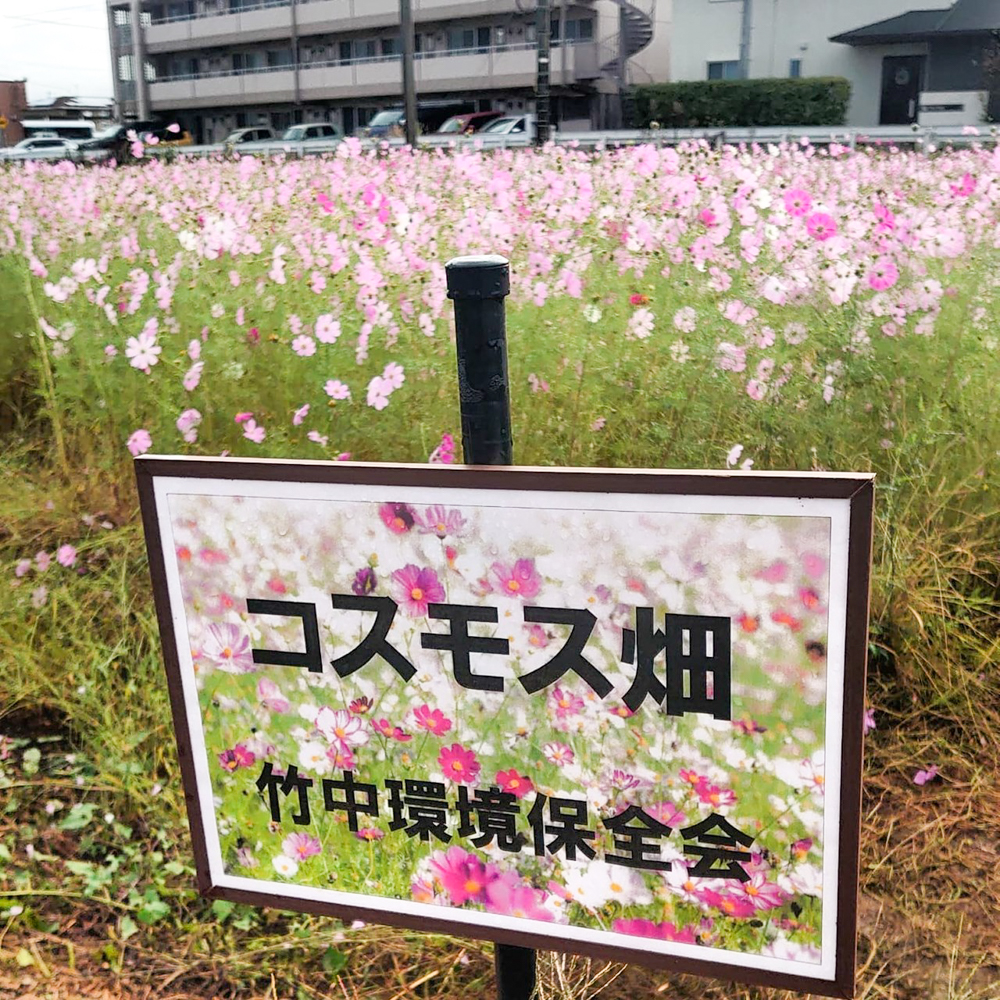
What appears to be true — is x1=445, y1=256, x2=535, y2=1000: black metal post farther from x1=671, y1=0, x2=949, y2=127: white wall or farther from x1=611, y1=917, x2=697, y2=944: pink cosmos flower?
x1=671, y1=0, x2=949, y2=127: white wall

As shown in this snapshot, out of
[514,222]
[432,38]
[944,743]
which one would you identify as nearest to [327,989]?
[944,743]

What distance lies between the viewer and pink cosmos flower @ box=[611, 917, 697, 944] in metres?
1.21

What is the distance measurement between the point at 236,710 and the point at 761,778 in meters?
0.63

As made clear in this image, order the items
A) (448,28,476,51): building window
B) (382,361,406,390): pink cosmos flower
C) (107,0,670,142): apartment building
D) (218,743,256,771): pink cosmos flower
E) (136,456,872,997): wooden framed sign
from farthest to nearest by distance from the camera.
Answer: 1. (448,28,476,51): building window
2. (107,0,670,142): apartment building
3. (382,361,406,390): pink cosmos flower
4. (218,743,256,771): pink cosmos flower
5. (136,456,872,997): wooden framed sign

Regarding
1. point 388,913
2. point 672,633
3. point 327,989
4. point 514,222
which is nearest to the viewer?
point 672,633

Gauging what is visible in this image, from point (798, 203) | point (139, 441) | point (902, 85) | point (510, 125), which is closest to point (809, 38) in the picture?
point (902, 85)

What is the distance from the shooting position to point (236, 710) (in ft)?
4.37

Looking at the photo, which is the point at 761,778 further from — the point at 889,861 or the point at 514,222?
the point at 514,222

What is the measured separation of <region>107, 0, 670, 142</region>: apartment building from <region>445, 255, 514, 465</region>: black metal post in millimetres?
29225

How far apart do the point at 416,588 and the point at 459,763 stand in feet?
0.71

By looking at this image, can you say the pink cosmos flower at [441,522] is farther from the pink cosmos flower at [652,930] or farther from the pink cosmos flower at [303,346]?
the pink cosmos flower at [303,346]

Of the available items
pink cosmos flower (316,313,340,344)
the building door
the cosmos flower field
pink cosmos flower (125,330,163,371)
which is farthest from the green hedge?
pink cosmos flower (125,330,163,371)

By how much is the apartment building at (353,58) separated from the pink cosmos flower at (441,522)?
1156 inches

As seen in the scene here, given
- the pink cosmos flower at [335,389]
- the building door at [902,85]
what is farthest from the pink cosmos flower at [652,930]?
the building door at [902,85]
